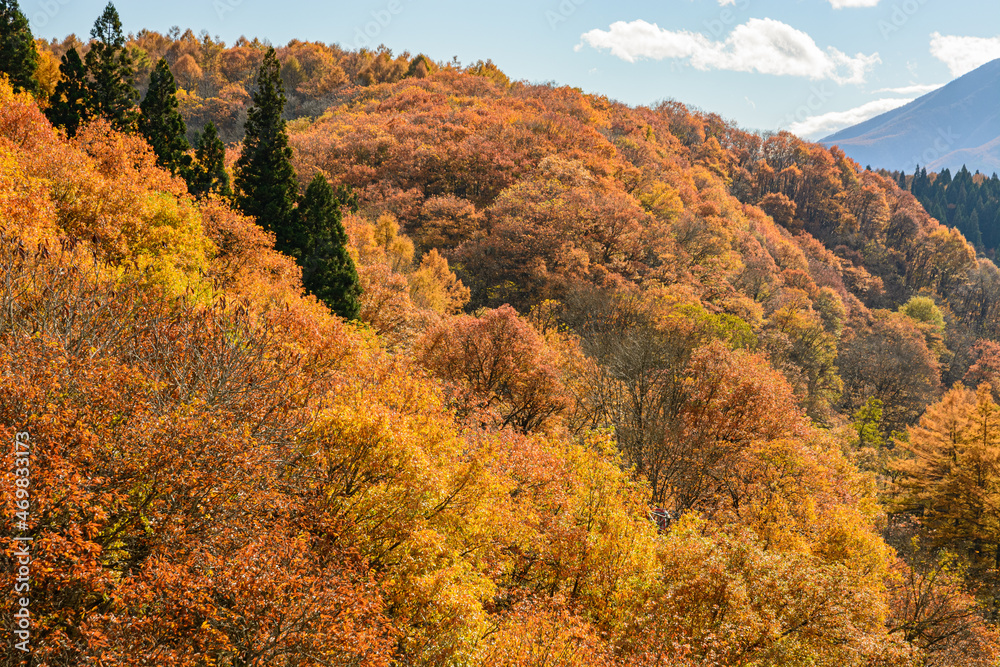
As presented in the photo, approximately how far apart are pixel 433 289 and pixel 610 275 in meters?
17.5

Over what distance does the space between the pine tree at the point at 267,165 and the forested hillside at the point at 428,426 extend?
0.21m

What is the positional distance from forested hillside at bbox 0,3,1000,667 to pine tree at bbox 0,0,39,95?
52cm

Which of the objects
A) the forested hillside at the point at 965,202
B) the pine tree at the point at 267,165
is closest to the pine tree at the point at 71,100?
the pine tree at the point at 267,165

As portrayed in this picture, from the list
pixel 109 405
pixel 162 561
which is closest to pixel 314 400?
pixel 109 405

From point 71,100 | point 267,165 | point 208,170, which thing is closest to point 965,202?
point 267,165

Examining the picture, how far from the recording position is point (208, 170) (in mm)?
38812

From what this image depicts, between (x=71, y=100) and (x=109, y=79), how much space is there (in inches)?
110

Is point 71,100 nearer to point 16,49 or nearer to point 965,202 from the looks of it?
point 16,49

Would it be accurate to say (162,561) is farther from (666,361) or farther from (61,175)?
(666,361)

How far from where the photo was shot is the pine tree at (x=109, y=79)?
36.6 metres

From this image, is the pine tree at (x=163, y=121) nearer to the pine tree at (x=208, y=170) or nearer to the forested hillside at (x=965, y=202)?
the pine tree at (x=208, y=170)

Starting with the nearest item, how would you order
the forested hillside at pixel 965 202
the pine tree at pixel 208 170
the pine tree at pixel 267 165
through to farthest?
the pine tree at pixel 267 165 < the pine tree at pixel 208 170 < the forested hillside at pixel 965 202

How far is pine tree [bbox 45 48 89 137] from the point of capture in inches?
1416

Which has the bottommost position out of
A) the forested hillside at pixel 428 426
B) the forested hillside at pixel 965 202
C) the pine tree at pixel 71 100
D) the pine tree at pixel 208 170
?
the forested hillside at pixel 428 426
